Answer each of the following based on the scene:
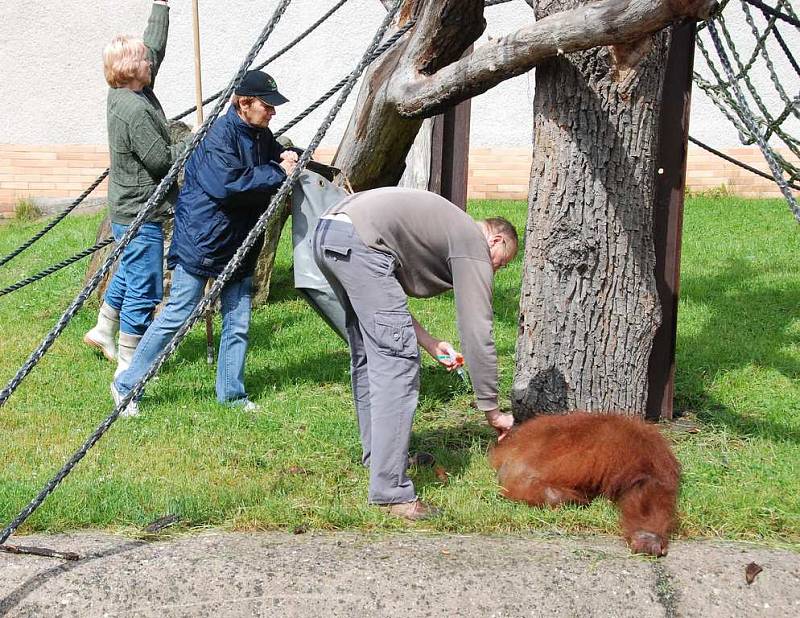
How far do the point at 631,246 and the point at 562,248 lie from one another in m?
0.31

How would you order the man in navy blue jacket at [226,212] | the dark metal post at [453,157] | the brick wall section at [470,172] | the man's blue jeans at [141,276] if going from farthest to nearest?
1. the brick wall section at [470,172]
2. the dark metal post at [453,157]
3. the man's blue jeans at [141,276]
4. the man in navy blue jacket at [226,212]

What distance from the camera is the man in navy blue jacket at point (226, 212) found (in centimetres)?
496

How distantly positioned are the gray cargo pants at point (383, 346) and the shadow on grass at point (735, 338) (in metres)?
1.90

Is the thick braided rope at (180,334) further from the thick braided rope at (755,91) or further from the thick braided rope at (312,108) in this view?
the thick braided rope at (755,91)

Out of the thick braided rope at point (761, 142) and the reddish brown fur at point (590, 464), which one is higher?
the thick braided rope at point (761, 142)

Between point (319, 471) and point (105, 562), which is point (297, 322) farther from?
point (105, 562)

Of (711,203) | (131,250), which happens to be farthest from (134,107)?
(711,203)

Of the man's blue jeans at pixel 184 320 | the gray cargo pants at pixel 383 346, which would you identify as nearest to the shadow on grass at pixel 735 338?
the gray cargo pants at pixel 383 346

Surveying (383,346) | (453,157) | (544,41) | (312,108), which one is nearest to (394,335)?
(383,346)

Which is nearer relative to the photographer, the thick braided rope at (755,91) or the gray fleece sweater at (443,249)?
the gray fleece sweater at (443,249)

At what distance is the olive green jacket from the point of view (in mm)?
5414

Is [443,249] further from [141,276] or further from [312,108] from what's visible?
[141,276]

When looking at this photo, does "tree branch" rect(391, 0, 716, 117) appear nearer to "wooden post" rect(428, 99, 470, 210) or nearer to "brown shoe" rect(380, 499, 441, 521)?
"brown shoe" rect(380, 499, 441, 521)

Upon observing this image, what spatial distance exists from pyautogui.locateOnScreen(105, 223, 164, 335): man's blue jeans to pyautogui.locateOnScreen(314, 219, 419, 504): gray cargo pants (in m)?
2.02
